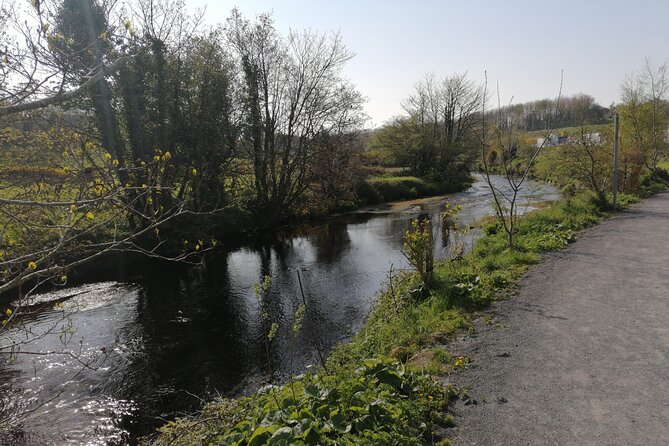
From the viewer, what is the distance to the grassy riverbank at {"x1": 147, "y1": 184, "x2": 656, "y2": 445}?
388 centimetres

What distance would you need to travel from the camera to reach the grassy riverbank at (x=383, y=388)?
3883mm

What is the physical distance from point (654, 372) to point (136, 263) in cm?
A: 1451

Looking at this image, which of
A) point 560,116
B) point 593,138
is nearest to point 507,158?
point 560,116

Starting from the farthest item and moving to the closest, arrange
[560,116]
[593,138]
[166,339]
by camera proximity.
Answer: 1. [593,138]
2. [560,116]
3. [166,339]

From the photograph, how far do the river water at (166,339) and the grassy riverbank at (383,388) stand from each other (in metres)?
0.58

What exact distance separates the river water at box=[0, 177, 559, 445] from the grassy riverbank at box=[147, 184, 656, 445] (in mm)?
584

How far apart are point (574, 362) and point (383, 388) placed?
98.9 inches

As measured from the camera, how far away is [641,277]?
8.27 metres

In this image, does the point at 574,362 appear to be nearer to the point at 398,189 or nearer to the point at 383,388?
the point at 383,388

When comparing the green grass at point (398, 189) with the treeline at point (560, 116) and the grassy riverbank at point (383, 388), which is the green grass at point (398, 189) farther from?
the grassy riverbank at point (383, 388)

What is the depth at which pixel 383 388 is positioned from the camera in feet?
15.3

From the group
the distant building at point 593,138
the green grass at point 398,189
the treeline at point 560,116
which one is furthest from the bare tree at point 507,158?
the green grass at point 398,189

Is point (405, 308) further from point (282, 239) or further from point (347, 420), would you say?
point (282, 239)

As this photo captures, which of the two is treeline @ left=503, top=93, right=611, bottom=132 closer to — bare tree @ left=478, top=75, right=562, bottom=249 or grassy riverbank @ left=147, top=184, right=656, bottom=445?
bare tree @ left=478, top=75, right=562, bottom=249
